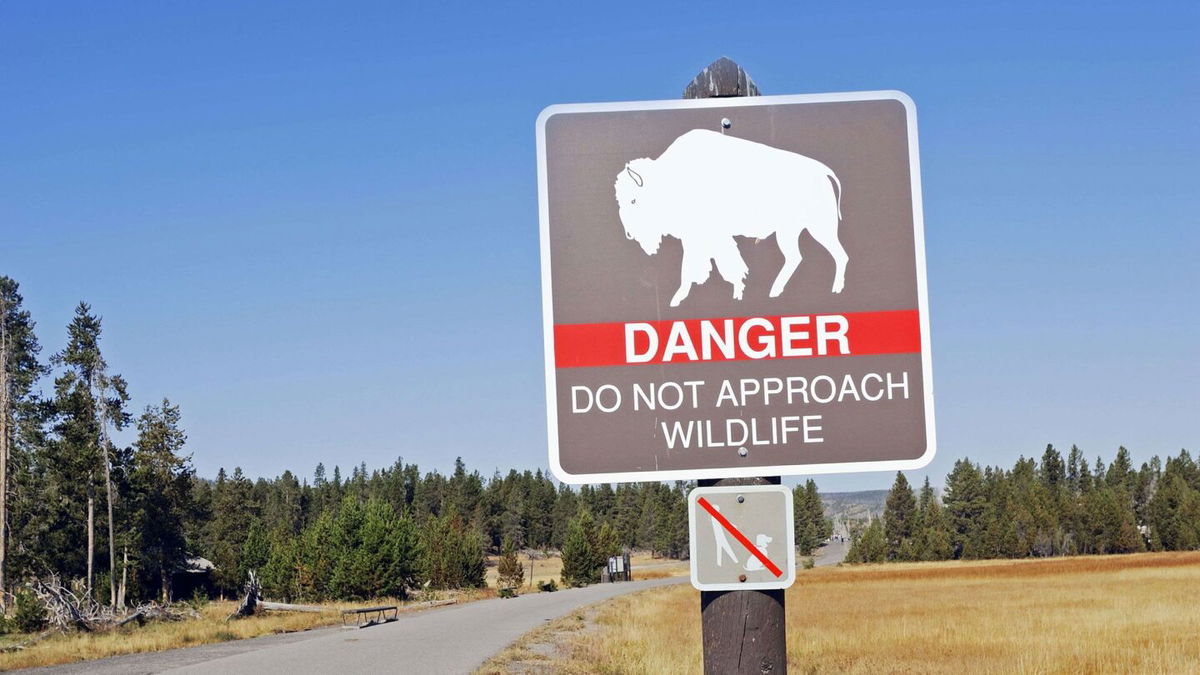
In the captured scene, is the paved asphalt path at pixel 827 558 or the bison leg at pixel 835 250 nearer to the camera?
the bison leg at pixel 835 250

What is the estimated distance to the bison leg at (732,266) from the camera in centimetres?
320

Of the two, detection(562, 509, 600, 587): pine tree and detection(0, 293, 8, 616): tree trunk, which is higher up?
detection(0, 293, 8, 616): tree trunk

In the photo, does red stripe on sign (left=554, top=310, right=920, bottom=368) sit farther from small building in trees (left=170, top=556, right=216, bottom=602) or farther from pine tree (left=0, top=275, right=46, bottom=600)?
small building in trees (left=170, top=556, right=216, bottom=602)

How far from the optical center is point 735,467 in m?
3.16

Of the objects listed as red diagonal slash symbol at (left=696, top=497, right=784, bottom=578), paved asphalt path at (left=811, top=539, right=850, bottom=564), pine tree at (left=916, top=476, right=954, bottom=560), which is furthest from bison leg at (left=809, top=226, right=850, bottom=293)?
pine tree at (left=916, top=476, right=954, bottom=560)

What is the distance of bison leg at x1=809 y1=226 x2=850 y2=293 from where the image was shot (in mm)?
3232

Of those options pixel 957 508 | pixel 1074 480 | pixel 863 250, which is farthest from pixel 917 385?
pixel 1074 480

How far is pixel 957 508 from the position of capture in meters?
118

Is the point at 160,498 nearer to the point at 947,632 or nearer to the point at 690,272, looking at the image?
the point at 947,632

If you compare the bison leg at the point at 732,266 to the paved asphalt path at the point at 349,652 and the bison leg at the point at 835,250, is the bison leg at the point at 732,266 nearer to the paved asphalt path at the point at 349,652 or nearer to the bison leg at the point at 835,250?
the bison leg at the point at 835,250

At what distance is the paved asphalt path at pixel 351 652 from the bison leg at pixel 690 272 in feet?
50.7

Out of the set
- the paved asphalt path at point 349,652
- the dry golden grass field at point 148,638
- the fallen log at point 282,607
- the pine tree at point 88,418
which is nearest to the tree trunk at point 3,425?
the pine tree at point 88,418

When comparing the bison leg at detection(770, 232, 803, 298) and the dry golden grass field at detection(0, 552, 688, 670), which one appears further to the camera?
the dry golden grass field at detection(0, 552, 688, 670)

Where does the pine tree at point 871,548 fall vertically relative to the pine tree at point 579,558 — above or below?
below
